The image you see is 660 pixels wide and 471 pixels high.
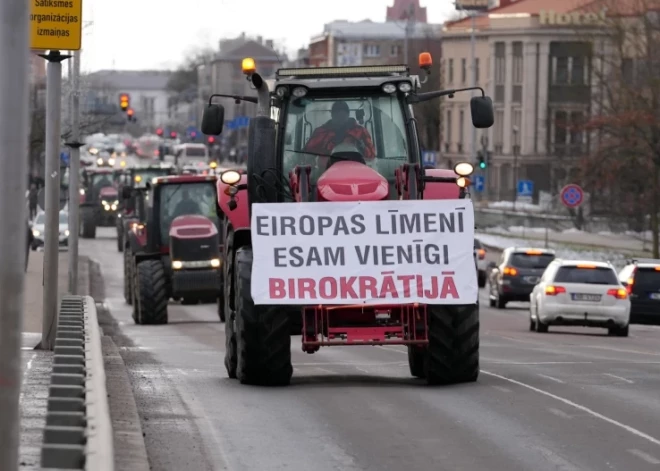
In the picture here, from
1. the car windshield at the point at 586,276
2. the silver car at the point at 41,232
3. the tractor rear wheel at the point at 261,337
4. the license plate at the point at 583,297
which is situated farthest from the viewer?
the silver car at the point at 41,232

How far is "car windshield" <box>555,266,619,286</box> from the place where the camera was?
1271 inches

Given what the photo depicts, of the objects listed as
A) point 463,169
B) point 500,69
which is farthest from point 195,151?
point 463,169

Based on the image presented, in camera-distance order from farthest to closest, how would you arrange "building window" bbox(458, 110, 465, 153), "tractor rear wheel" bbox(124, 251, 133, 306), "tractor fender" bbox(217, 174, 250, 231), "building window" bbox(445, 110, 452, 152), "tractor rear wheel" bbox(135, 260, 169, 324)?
"building window" bbox(445, 110, 452, 152), "building window" bbox(458, 110, 465, 153), "tractor rear wheel" bbox(124, 251, 133, 306), "tractor rear wheel" bbox(135, 260, 169, 324), "tractor fender" bbox(217, 174, 250, 231)

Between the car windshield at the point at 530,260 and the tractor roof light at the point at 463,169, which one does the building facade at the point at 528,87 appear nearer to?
the car windshield at the point at 530,260

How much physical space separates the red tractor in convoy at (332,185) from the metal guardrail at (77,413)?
5.90ft

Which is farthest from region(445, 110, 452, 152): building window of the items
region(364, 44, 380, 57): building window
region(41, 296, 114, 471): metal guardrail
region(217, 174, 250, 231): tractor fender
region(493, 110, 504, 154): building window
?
region(41, 296, 114, 471): metal guardrail

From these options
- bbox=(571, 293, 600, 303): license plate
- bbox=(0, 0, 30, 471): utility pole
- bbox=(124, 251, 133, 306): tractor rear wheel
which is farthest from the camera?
bbox=(124, 251, 133, 306): tractor rear wheel

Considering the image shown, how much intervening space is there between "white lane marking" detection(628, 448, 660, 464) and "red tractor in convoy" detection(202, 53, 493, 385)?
409 cm

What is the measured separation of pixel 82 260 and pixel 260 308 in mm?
38903

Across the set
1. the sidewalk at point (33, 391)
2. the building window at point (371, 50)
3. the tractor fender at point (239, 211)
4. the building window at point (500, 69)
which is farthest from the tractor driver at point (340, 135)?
the building window at point (371, 50)

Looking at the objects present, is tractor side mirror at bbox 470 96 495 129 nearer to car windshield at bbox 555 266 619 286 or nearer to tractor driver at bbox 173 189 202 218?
car windshield at bbox 555 266 619 286

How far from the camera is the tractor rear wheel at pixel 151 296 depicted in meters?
31.8

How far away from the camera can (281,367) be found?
51.5 ft

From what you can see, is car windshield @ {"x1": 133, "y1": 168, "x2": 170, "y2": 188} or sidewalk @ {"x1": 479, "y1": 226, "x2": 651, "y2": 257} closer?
car windshield @ {"x1": 133, "y1": 168, "x2": 170, "y2": 188}
